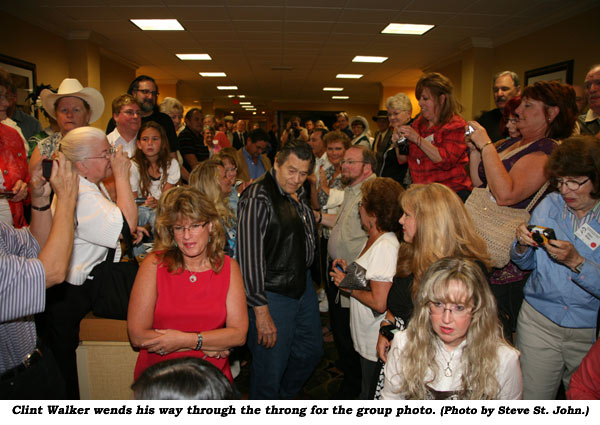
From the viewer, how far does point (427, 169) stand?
2.68 metres

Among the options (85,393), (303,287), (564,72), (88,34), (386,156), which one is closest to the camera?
(85,393)

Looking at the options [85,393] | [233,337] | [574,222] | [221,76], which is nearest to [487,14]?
[574,222]

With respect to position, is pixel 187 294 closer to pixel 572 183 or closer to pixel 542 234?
pixel 542 234

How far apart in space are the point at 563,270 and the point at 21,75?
6.99 metres

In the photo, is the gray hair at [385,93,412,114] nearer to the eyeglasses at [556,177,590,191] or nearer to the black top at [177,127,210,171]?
the eyeglasses at [556,177,590,191]

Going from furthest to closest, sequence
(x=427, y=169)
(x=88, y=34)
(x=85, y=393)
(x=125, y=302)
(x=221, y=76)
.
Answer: (x=221, y=76) → (x=88, y=34) → (x=427, y=169) → (x=85, y=393) → (x=125, y=302)

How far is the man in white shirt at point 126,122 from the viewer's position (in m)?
3.20

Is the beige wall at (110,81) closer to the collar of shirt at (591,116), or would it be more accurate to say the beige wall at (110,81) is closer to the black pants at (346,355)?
the black pants at (346,355)

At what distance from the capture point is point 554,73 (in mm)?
5789

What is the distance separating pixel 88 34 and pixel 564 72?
7685mm

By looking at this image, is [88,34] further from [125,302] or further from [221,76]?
[125,302]

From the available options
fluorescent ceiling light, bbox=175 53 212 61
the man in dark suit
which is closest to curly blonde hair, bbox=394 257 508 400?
fluorescent ceiling light, bbox=175 53 212 61

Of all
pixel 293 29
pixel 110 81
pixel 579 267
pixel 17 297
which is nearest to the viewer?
pixel 17 297

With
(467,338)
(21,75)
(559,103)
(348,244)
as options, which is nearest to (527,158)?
(559,103)
